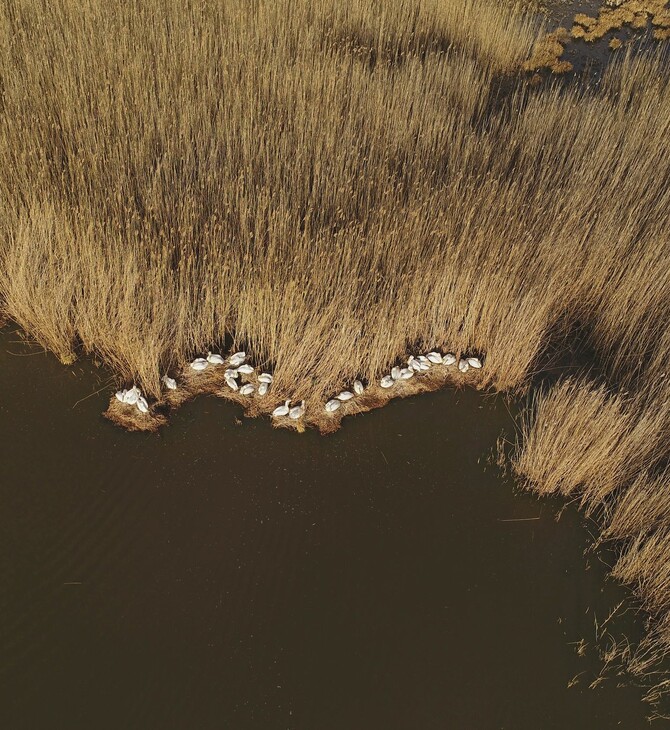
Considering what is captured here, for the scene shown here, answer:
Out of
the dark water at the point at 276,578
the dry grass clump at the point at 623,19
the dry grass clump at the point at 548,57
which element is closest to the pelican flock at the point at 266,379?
the dark water at the point at 276,578

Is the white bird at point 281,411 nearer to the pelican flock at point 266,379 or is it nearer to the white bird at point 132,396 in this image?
the pelican flock at point 266,379

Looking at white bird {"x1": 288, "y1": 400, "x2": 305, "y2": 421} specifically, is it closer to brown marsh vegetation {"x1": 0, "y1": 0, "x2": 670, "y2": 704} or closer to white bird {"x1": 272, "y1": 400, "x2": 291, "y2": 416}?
white bird {"x1": 272, "y1": 400, "x2": 291, "y2": 416}

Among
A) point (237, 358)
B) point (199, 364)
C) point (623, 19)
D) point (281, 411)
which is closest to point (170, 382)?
point (199, 364)

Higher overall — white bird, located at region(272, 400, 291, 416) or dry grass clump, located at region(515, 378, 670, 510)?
dry grass clump, located at region(515, 378, 670, 510)

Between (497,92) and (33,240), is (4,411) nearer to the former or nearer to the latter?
(33,240)

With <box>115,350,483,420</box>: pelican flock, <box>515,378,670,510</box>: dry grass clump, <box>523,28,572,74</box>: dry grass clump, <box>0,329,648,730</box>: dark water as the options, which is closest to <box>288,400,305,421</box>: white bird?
<box>115,350,483,420</box>: pelican flock

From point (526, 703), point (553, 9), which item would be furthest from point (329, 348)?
point (553, 9)

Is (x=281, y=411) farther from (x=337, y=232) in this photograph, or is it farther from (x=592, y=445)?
(x=592, y=445)
